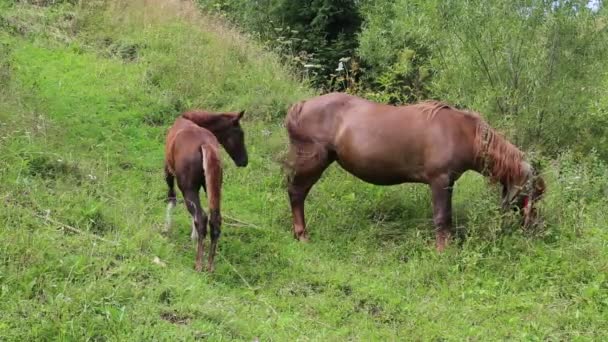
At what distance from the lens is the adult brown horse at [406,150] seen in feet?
21.3

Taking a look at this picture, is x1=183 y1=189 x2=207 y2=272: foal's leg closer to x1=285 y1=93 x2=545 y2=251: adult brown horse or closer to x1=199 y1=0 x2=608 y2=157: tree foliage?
x1=285 y1=93 x2=545 y2=251: adult brown horse

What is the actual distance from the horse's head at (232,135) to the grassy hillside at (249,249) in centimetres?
73

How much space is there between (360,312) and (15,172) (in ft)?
12.0

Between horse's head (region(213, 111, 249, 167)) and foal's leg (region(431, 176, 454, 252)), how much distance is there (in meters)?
2.16

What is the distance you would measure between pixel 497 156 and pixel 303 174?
84.5 inches

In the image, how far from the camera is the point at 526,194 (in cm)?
643

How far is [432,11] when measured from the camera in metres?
8.59

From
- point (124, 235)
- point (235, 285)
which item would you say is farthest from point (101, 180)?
point (235, 285)

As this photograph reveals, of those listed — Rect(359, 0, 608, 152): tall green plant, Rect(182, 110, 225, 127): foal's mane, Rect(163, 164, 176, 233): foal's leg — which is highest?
Rect(359, 0, 608, 152): tall green plant

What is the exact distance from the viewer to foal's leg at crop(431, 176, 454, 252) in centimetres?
650

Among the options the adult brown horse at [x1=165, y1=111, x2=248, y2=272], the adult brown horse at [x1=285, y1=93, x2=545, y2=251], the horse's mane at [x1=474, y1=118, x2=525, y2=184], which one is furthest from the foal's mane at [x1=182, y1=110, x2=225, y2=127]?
the horse's mane at [x1=474, y1=118, x2=525, y2=184]

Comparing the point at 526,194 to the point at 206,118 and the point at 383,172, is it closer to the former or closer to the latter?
the point at 383,172

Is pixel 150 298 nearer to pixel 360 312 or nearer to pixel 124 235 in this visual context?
pixel 124 235

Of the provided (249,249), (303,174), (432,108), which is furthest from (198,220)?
(432,108)
